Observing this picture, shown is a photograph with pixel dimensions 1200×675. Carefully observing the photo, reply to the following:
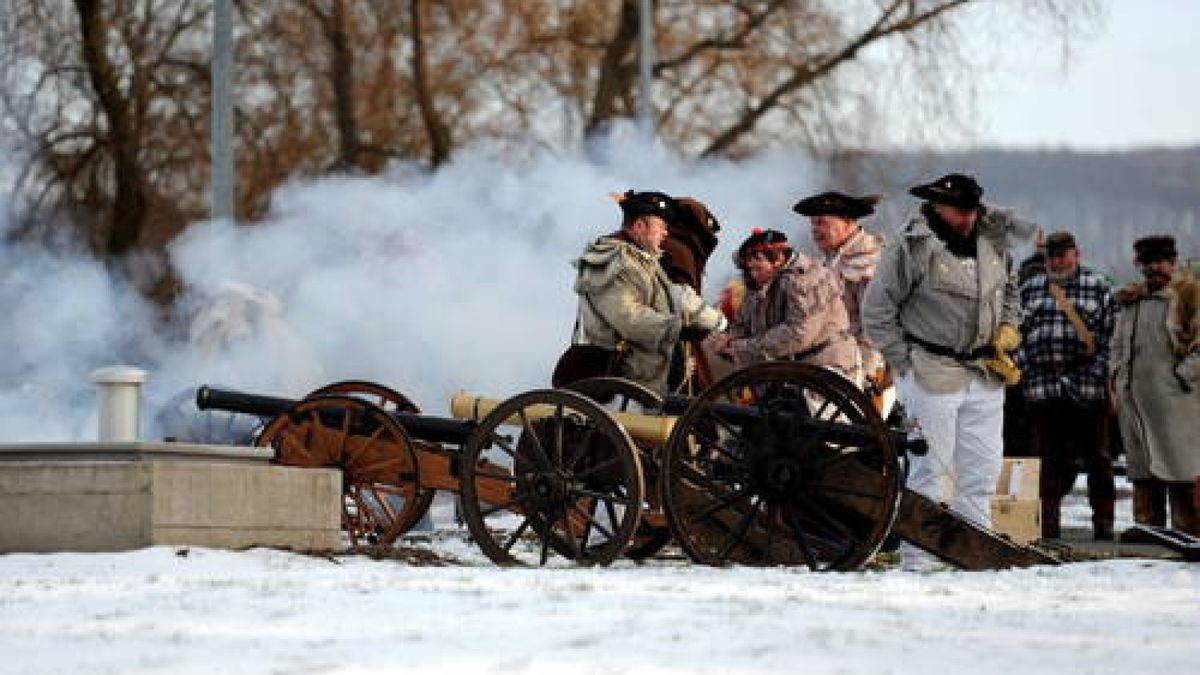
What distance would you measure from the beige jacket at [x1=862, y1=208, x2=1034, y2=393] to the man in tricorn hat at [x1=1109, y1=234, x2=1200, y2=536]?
12.4ft

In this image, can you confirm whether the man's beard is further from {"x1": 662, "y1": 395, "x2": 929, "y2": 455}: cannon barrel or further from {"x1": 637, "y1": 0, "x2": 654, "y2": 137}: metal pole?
{"x1": 637, "y1": 0, "x2": 654, "y2": 137}: metal pole

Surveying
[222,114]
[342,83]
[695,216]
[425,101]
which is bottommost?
[695,216]

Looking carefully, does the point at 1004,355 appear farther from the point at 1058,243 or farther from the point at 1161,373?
the point at 1058,243

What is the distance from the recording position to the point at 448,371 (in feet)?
76.0

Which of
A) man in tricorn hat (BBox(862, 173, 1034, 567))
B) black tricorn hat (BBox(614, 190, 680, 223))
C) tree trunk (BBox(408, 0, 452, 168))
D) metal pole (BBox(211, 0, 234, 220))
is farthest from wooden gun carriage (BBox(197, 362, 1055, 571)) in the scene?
tree trunk (BBox(408, 0, 452, 168))

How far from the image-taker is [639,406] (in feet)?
42.9

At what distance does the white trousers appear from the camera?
41.1ft

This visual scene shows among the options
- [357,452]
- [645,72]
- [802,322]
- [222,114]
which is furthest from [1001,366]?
[645,72]

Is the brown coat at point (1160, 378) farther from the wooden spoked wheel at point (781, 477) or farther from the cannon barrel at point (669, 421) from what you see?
the wooden spoked wheel at point (781, 477)

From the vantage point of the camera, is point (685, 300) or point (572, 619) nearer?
point (572, 619)

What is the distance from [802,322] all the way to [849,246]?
3.12 ft

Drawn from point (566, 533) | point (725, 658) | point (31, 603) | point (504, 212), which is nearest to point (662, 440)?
point (566, 533)

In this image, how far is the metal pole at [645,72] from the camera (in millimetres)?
28062

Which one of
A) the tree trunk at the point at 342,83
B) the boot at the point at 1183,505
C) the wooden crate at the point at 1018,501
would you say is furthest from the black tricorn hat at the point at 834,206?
the tree trunk at the point at 342,83
